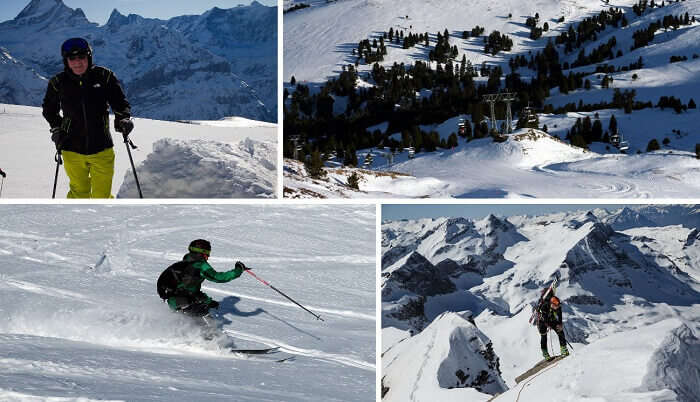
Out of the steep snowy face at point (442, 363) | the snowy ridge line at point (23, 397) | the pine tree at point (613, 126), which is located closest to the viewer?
the snowy ridge line at point (23, 397)

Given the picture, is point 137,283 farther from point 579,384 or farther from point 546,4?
point 546,4

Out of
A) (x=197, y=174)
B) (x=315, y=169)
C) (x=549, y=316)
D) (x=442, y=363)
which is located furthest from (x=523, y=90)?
(x=197, y=174)

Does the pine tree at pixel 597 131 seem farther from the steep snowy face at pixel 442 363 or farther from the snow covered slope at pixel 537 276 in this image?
the steep snowy face at pixel 442 363

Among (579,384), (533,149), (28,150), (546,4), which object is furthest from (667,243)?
(546,4)

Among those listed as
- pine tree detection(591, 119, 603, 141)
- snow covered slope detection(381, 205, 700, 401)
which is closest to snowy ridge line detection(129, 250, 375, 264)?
snow covered slope detection(381, 205, 700, 401)

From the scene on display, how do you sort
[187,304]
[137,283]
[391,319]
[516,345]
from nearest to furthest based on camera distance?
→ [187,304]
[137,283]
[391,319]
[516,345]

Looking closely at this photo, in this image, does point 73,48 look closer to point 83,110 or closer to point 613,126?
point 83,110

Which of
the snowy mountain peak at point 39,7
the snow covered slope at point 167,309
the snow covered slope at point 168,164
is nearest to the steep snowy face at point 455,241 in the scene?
the snow covered slope at point 167,309
